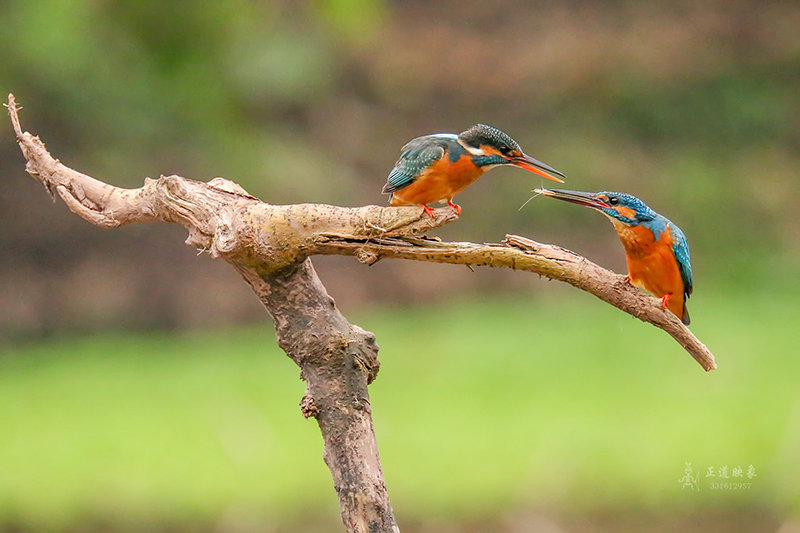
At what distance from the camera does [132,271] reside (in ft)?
20.2

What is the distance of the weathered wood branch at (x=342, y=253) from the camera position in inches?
64.3

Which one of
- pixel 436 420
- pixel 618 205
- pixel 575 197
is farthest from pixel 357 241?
pixel 436 420

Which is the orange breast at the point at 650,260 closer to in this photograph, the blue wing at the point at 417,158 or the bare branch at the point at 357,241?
the bare branch at the point at 357,241

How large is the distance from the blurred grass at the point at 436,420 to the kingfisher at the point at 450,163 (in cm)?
228

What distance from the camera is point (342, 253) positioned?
5.47 feet

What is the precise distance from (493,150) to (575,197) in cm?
15

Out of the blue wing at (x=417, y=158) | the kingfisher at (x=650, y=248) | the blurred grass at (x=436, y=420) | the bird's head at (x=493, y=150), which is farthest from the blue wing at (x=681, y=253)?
the blurred grass at (x=436, y=420)

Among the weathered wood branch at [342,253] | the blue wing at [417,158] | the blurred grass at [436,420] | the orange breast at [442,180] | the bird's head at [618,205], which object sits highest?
the blurred grass at [436,420]

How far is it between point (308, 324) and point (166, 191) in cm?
32

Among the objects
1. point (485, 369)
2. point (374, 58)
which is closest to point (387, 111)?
point (374, 58)

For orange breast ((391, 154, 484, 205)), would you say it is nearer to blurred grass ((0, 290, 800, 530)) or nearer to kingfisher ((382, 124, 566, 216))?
kingfisher ((382, 124, 566, 216))

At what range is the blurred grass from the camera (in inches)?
156

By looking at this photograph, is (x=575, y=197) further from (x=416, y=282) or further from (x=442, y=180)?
(x=416, y=282)

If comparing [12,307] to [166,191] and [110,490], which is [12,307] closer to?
[110,490]
